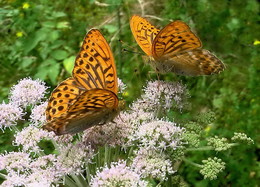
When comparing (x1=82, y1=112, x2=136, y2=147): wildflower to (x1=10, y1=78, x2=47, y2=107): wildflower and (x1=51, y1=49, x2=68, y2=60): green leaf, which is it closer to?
(x1=10, y1=78, x2=47, y2=107): wildflower

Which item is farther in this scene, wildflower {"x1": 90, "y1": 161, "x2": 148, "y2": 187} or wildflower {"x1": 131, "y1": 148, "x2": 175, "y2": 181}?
wildflower {"x1": 131, "y1": 148, "x2": 175, "y2": 181}

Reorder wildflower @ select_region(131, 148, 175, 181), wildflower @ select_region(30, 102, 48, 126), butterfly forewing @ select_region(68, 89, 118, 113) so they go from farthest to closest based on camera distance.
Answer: wildflower @ select_region(30, 102, 48, 126), wildflower @ select_region(131, 148, 175, 181), butterfly forewing @ select_region(68, 89, 118, 113)

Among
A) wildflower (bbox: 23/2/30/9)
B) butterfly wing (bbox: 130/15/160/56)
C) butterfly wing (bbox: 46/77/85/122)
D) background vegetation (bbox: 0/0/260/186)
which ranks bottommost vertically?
background vegetation (bbox: 0/0/260/186)

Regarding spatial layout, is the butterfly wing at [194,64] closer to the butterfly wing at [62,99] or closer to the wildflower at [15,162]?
the butterfly wing at [62,99]

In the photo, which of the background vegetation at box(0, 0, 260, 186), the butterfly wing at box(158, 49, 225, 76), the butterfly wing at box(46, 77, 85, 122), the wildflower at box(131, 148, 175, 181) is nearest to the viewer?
the wildflower at box(131, 148, 175, 181)

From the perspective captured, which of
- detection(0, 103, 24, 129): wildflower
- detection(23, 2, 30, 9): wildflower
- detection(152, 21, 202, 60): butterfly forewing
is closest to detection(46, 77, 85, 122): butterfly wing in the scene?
detection(0, 103, 24, 129): wildflower

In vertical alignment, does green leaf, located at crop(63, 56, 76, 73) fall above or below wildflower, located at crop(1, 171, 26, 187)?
above

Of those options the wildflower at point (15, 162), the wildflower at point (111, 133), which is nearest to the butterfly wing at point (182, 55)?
the wildflower at point (111, 133)

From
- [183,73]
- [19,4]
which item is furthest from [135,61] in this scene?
[183,73]
